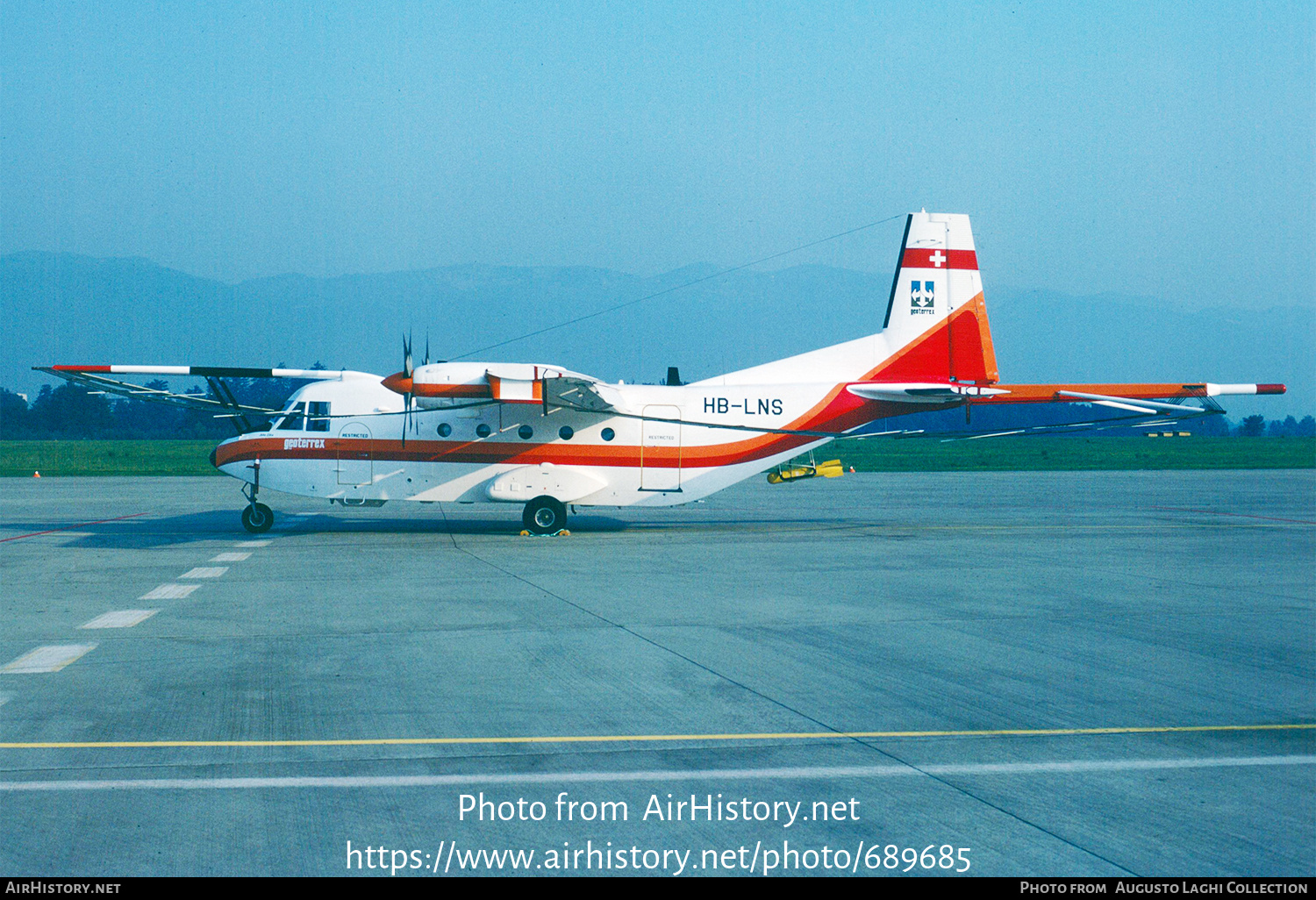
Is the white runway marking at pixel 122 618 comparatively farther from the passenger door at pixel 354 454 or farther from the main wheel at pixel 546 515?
the main wheel at pixel 546 515

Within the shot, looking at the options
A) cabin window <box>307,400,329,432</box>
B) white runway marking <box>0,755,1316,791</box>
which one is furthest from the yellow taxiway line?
cabin window <box>307,400,329,432</box>

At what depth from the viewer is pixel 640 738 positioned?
7.19 m

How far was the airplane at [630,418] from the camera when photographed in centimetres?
2112

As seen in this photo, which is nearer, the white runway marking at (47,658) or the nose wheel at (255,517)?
the white runway marking at (47,658)

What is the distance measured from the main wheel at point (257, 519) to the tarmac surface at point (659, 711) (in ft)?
11.6

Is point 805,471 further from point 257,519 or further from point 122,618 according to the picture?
point 122,618

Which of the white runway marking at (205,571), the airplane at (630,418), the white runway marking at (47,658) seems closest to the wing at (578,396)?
the airplane at (630,418)

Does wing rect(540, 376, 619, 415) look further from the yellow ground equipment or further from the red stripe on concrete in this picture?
the red stripe on concrete

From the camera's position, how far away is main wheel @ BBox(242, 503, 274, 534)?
70.9ft

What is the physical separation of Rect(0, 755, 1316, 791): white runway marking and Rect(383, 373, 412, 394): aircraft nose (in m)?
13.3

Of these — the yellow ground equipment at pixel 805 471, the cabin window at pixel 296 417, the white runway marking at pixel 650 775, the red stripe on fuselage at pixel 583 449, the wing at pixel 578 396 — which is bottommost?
the white runway marking at pixel 650 775

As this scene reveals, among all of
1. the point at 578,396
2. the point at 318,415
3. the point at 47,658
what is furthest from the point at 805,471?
the point at 47,658

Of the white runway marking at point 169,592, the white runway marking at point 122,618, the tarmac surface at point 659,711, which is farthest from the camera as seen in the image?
the white runway marking at point 169,592
